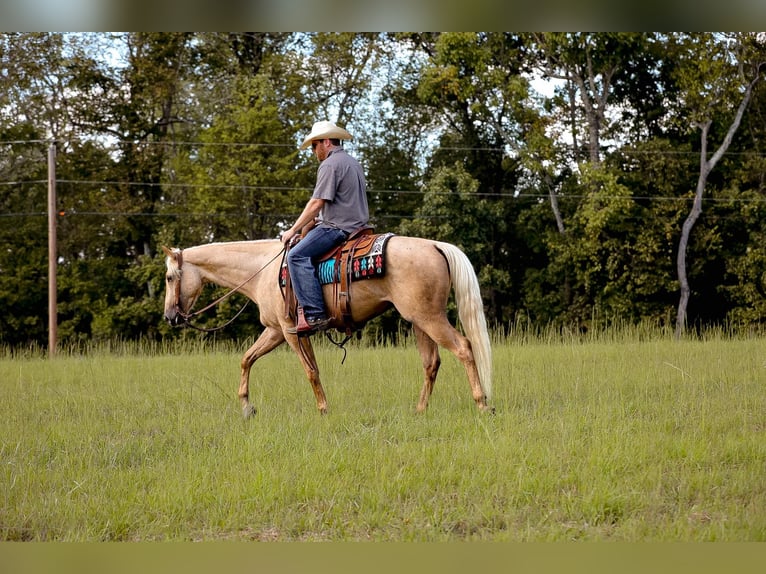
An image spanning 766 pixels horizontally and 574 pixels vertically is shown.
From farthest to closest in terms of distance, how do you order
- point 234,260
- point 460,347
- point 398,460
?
point 234,260 → point 460,347 → point 398,460

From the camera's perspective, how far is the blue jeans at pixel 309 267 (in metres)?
6.34

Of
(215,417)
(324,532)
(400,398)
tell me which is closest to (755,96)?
(400,398)

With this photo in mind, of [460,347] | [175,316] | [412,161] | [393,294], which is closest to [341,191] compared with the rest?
[393,294]

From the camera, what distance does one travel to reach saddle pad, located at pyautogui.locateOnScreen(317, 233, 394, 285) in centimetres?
618

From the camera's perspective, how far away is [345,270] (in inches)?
249

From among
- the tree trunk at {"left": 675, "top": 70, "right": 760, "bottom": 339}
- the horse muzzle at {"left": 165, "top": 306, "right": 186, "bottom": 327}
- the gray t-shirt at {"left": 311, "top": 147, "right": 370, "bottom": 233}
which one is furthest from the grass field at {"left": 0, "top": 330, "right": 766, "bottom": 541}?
the tree trunk at {"left": 675, "top": 70, "right": 760, "bottom": 339}

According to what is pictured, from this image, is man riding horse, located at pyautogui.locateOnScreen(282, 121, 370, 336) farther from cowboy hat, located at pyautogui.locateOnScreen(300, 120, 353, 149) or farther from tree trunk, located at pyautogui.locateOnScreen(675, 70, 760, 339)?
tree trunk, located at pyautogui.locateOnScreen(675, 70, 760, 339)

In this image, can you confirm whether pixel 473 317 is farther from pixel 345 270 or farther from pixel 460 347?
pixel 345 270

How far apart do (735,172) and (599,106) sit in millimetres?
3797

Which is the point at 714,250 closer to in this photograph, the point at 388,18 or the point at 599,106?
the point at 599,106

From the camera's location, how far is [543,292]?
851 inches

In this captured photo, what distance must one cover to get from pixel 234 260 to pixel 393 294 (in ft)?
5.33

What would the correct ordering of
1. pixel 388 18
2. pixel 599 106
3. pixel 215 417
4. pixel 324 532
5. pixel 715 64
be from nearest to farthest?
1. pixel 388 18
2. pixel 324 532
3. pixel 215 417
4. pixel 715 64
5. pixel 599 106

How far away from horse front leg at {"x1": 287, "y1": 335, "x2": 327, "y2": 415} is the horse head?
43.4 inches
